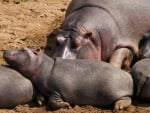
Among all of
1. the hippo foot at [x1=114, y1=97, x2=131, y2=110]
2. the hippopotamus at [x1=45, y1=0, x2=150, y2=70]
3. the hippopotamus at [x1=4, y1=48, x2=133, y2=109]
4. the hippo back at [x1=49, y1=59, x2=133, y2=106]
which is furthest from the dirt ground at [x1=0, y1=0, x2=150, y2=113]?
the hippo foot at [x1=114, y1=97, x2=131, y2=110]

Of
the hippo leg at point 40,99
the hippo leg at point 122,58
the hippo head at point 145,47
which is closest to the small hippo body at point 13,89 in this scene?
the hippo leg at point 40,99

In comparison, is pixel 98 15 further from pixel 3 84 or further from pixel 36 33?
pixel 3 84

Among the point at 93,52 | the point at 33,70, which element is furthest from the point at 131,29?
the point at 33,70

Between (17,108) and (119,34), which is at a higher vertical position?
(119,34)

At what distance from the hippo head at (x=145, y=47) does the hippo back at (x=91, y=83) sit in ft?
3.33

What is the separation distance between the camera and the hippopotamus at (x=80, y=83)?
598 cm

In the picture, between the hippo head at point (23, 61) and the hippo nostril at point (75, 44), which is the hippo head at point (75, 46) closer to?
the hippo nostril at point (75, 44)

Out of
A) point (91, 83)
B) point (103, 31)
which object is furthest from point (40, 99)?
point (103, 31)

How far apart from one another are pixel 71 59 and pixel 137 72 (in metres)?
0.78

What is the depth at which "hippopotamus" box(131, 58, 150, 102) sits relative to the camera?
6.08m

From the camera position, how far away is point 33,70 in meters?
6.29

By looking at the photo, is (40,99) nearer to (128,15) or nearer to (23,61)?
(23,61)

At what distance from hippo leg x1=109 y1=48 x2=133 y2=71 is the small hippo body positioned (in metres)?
1.45

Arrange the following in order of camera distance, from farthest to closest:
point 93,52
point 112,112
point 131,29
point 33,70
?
point 131,29, point 93,52, point 33,70, point 112,112
